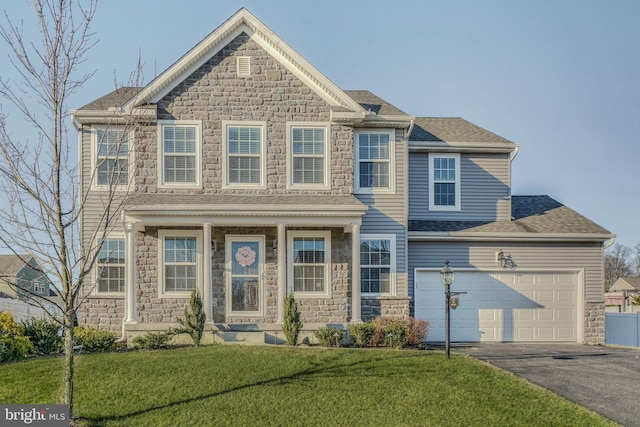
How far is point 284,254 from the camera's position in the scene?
43.0 feet

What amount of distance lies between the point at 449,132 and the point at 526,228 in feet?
12.3

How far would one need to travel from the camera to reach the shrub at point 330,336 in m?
12.3

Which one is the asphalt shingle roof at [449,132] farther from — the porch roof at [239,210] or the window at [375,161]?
the porch roof at [239,210]

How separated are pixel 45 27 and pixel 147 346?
7652 mm

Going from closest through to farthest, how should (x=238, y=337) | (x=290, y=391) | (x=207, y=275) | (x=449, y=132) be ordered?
(x=290, y=391)
(x=238, y=337)
(x=207, y=275)
(x=449, y=132)

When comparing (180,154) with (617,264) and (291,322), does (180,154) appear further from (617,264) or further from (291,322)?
(617,264)

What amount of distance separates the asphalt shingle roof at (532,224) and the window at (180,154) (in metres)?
6.25

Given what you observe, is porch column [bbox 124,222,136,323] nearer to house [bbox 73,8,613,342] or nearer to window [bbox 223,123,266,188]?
house [bbox 73,8,613,342]

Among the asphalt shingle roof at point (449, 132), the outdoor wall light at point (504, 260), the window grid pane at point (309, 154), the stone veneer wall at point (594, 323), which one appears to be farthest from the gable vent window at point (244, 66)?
the stone veneer wall at point (594, 323)

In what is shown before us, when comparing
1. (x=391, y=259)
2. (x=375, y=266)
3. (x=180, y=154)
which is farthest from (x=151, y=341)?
(x=391, y=259)

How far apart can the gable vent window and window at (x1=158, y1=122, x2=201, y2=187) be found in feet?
5.96

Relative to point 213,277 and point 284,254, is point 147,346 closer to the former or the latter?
point 213,277

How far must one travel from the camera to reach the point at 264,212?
41.8 ft

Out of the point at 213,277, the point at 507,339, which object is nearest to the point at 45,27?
the point at 213,277
